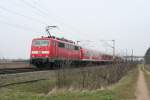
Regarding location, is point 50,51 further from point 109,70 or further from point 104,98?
point 104,98

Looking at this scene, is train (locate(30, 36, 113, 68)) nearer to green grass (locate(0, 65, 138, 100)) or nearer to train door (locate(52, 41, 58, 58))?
train door (locate(52, 41, 58, 58))

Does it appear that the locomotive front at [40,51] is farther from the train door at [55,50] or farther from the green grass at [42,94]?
the green grass at [42,94]

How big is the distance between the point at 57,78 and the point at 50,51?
11.7 metres

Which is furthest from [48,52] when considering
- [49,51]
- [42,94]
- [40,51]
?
[42,94]

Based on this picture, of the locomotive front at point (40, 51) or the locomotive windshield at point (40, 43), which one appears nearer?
the locomotive front at point (40, 51)

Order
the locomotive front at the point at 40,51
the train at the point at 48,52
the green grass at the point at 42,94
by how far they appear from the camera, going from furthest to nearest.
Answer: the train at the point at 48,52, the locomotive front at the point at 40,51, the green grass at the point at 42,94

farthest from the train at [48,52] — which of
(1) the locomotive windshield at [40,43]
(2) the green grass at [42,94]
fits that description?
(2) the green grass at [42,94]

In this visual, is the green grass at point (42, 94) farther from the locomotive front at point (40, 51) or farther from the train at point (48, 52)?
the locomotive front at point (40, 51)

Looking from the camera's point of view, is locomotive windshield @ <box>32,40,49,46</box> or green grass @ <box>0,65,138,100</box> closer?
green grass @ <box>0,65,138,100</box>

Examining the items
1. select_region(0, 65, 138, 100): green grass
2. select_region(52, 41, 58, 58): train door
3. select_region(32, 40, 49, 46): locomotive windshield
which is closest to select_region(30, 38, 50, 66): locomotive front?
select_region(32, 40, 49, 46): locomotive windshield

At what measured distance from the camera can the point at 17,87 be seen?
15.8 metres

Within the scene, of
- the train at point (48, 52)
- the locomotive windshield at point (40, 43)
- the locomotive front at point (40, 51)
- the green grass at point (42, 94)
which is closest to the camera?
the green grass at point (42, 94)

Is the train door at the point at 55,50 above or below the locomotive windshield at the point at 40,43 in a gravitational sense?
below

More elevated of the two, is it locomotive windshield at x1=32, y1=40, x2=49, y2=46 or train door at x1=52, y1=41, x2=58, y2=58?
locomotive windshield at x1=32, y1=40, x2=49, y2=46
